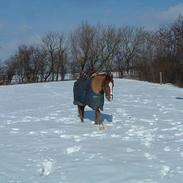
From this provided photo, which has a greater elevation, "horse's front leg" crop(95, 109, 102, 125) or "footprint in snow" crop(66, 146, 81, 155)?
"horse's front leg" crop(95, 109, 102, 125)

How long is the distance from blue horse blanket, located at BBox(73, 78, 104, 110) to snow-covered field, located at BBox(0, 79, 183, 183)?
Answer: 24.0 inches

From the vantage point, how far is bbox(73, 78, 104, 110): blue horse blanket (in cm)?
1305

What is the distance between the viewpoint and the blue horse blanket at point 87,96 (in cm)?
1305

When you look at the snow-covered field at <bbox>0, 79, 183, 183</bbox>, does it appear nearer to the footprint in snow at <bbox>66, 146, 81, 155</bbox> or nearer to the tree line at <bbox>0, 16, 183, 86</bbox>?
the footprint in snow at <bbox>66, 146, 81, 155</bbox>

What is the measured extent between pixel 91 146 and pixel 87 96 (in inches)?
131

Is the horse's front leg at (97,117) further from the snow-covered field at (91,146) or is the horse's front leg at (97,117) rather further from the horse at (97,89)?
the snow-covered field at (91,146)

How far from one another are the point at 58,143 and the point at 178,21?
151ft

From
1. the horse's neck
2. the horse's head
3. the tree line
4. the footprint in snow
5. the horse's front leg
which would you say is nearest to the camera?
the footprint in snow

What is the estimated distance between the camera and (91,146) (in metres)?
10.3

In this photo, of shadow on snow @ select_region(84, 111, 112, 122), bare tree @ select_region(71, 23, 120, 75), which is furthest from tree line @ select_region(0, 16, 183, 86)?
shadow on snow @ select_region(84, 111, 112, 122)

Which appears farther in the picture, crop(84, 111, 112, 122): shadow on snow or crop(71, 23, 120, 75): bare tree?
crop(71, 23, 120, 75): bare tree

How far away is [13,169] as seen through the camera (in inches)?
327

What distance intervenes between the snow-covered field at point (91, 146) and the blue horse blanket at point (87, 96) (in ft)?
2.00

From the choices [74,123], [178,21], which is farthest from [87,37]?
[74,123]
